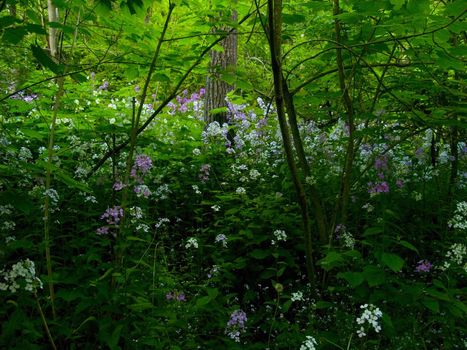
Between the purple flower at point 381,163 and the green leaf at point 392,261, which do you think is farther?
the purple flower at point 381,163

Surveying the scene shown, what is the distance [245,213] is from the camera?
3.55 meters

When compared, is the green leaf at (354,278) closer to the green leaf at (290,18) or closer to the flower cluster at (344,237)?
the flower cluster at (344,237)

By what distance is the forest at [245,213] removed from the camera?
7.52 ft

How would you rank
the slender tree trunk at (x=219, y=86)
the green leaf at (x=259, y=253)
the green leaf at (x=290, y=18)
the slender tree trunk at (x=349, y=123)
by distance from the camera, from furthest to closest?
the slender tree trunk at (x=219, y=86) < the green leaf at (x=259, y=253) < the slender tree trunk at (x=349, y=123) < the green leaf at (x=290, y=18)

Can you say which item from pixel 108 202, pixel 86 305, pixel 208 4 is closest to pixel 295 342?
pixel 86 305

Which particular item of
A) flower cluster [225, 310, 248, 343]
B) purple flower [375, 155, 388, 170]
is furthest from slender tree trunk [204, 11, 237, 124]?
flower cluster [225, 310, 248, 343]

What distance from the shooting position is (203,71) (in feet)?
10.4

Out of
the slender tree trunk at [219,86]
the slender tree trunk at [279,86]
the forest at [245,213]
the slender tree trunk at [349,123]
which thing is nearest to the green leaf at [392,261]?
the forest at [245,213]

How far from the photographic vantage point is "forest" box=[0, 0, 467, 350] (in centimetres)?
229

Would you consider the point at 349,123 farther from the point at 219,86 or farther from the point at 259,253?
the point at 219,86

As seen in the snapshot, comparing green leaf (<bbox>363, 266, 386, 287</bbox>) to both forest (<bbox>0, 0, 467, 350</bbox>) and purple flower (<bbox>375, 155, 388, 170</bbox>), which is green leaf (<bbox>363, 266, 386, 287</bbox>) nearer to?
forest (<bbox>0, 0, 467, 350</bbox>)

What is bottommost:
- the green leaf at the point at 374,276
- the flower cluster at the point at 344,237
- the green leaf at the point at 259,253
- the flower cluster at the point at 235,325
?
the flower cluster at the point at 235,325

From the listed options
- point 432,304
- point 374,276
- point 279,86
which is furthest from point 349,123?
point 432,304

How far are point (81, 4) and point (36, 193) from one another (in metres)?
1.19
